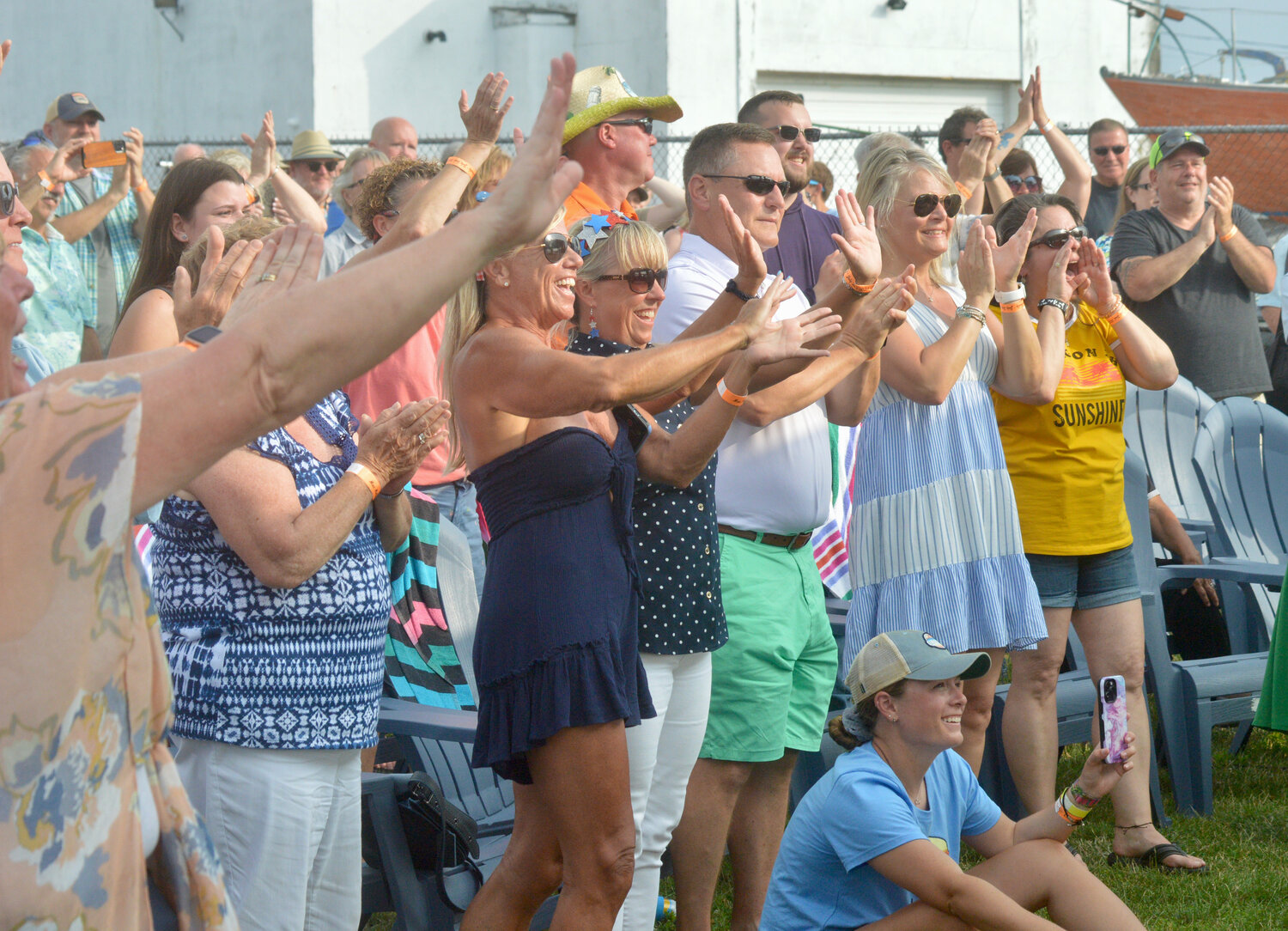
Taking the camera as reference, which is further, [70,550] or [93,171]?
[93,171]

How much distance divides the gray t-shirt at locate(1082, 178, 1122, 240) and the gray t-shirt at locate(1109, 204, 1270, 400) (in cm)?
159

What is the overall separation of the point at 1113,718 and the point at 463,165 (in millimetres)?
1880

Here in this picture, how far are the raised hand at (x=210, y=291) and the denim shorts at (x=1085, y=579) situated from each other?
273 cm

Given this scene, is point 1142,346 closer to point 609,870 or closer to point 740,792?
point 740,792

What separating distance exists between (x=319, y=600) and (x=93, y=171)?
457 cm

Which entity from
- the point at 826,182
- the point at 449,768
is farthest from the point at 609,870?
the point at 826,182

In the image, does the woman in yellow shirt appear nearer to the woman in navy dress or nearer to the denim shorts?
the denim shorts

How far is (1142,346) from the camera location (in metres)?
4.56

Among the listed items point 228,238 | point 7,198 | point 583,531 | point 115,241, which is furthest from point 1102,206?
point 7,198

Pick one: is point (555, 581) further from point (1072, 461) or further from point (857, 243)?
point (1072, 461)

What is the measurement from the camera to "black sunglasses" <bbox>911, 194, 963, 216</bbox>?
409cm

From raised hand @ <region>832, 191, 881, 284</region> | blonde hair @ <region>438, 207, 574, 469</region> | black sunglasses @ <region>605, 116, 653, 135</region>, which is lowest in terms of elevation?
blonde hair @ <region>438, 207, 574, 469</region>

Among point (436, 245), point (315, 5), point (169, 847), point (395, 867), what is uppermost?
point (315, 5)

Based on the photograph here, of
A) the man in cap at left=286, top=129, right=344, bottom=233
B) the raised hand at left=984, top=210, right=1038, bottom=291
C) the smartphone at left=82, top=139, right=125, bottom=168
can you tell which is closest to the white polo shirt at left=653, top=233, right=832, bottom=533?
the raised hand at left=984, top=210, right=1038, bottom=291
